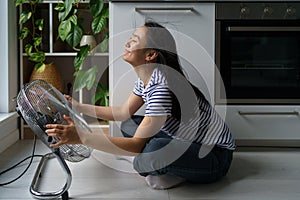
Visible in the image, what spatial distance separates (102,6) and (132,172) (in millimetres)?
996

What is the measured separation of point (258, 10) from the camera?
2.19 m

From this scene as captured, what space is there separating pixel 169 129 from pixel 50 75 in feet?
3.82

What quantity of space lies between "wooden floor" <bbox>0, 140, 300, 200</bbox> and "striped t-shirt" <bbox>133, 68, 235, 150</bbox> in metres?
0.18

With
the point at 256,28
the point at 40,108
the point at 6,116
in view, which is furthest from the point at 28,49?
the point at 256,28

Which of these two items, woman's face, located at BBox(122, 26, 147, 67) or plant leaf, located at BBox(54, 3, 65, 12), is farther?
plant leaf, located at BBox(54, 3, 65, 12)

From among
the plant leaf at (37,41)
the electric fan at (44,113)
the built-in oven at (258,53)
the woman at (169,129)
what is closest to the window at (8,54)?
the plant leaf at (37,41)

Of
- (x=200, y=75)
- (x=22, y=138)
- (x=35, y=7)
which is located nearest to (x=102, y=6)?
(x=35, y=7)

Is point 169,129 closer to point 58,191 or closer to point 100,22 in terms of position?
point 58,191

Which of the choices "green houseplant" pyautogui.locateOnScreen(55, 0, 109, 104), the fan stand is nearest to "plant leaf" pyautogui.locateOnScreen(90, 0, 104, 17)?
"green houseplant" pyautogui.locateOnScreen(55, 0, 109, 104)

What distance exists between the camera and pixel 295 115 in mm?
2250

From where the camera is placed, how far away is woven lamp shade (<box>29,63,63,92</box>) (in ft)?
8.55

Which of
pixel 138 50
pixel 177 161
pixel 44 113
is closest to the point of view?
pixel 44 113

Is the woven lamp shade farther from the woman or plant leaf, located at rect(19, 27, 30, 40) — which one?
the woman

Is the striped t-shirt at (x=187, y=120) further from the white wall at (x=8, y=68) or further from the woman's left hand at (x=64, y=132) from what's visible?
the white wall at (x=8, y=68)
